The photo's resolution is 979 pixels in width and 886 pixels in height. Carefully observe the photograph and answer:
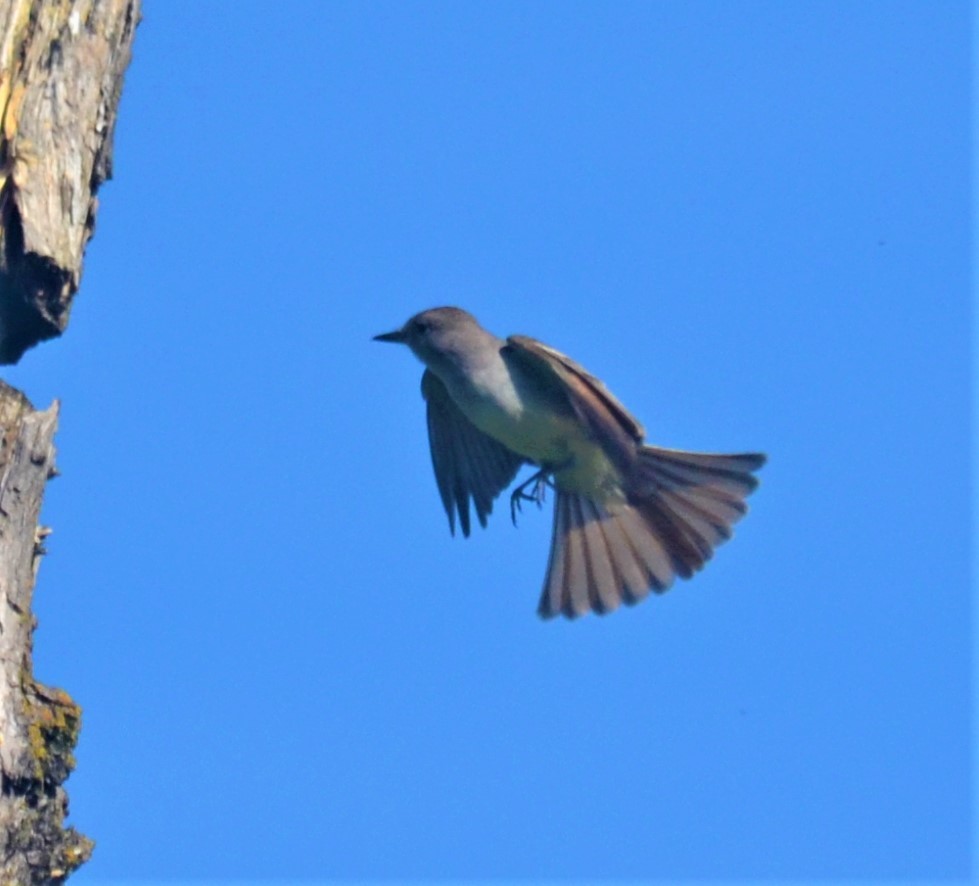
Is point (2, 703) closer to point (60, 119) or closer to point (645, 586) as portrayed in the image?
point (60, 119)

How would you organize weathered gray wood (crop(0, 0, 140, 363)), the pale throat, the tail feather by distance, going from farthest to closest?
the tail feather → the pale throat → weathered gray wood (crop(0, 0, 140, 363))

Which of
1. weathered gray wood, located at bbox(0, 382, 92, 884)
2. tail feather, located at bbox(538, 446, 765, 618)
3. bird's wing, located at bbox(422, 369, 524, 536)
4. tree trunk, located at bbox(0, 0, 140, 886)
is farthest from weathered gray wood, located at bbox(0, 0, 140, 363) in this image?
tail feather, located at bbox(538, 446, 765, 618)

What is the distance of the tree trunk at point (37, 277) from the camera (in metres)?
4.98

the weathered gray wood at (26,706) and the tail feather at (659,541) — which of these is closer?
the weathered gray wood at (26,706)

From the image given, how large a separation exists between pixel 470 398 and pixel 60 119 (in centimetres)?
334

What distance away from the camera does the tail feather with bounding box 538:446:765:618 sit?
8.86m

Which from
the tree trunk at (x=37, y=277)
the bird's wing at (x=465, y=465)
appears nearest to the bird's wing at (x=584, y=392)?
the bird's wing at (x=465, y=465)

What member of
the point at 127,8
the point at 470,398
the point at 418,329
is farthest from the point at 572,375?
the point at 127,8

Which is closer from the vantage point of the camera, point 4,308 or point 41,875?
point 41,875

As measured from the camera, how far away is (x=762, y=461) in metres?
8.96

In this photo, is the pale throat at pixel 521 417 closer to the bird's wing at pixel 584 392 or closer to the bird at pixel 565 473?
the bird at pixel 565 473

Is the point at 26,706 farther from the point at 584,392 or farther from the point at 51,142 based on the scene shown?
the point at 584,392

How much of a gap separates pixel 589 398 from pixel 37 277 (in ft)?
10.4

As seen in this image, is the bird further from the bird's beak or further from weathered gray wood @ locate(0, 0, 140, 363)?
weathered gray wood @ locate(0, 0, 140, 363)
